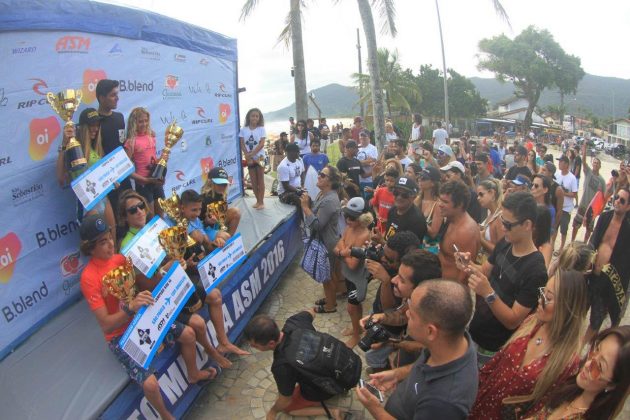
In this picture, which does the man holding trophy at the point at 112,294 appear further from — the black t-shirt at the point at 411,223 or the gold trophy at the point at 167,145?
the black t-shirt at the point at 411,223

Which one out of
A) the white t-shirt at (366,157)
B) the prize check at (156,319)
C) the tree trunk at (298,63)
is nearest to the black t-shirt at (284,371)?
the prize check at (156,319)

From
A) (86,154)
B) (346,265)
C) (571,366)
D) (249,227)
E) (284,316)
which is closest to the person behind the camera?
(571,366)

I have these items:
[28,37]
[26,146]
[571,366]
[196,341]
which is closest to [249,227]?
[196,341]

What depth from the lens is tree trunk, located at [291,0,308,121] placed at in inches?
526

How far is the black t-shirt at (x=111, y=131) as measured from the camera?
4.10 m

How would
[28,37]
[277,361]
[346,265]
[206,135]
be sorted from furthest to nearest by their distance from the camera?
[206,135] → [346,265] → [28,37] → [277,361]

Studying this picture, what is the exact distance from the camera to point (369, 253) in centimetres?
376

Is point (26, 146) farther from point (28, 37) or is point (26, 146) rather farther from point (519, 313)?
point (519, 313)

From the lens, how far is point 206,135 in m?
7.01

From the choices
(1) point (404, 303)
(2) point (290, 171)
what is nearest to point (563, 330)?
(1) point (404, 303)

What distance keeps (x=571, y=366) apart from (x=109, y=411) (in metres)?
2.87

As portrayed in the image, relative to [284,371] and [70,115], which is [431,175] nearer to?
[284,371]

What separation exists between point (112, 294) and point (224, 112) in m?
5.37

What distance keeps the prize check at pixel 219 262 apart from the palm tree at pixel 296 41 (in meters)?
10.9
